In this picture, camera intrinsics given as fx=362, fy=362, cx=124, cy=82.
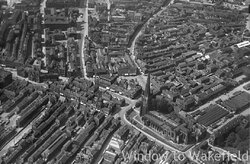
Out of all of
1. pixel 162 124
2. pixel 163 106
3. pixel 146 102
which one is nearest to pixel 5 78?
pixel 146 102

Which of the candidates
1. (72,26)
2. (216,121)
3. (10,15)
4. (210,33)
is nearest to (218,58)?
(210,33)

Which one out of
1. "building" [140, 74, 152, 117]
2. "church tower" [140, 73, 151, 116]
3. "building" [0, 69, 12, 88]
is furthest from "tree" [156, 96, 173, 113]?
"building" [0, 69, 12, 88]

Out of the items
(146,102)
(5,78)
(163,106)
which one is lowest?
(163,106)

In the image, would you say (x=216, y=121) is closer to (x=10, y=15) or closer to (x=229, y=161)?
(x=229, y=161)

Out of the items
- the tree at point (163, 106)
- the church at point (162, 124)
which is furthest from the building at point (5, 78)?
the tree at point (163, 106)

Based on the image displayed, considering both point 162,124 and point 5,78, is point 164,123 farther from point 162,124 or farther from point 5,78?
point 5,78

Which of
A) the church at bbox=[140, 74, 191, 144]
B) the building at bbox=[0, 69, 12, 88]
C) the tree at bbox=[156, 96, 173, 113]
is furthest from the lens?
the building at bbox=[0, 69, 12, 88]

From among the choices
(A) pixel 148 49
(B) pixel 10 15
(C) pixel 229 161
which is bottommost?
(C) pixel 229 161

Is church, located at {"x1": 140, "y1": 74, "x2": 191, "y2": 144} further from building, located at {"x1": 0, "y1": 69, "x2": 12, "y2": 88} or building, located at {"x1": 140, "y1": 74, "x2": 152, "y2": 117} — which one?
building, located at {"x1": 0, "y1": 69, "x2": 12, "y2": 88}

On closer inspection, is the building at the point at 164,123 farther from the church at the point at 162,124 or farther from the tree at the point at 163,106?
the tree at the point at 163,106
